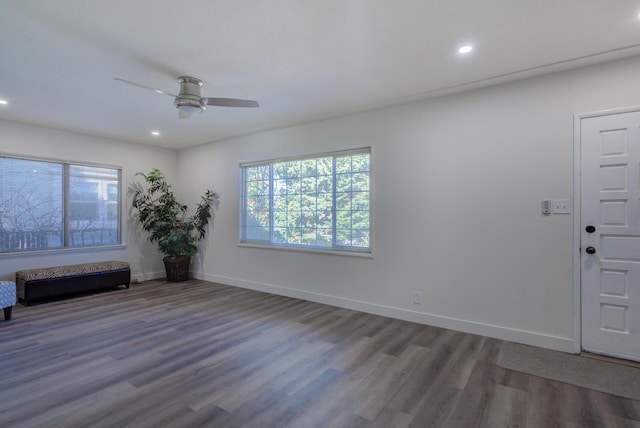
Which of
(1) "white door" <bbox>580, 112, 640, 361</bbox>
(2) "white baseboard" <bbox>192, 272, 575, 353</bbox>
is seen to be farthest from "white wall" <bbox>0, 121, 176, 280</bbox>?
(1) "white door" <bbox>580, 112, 640, 361</bbox>

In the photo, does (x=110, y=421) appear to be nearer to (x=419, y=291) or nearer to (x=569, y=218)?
(x=419, y=291)

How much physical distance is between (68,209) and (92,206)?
13.6 inches

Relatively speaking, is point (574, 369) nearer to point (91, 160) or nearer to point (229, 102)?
point (229, 102)

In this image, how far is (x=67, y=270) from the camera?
4.63m

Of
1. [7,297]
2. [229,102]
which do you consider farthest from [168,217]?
[229,102]

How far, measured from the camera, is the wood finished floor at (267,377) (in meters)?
1.96

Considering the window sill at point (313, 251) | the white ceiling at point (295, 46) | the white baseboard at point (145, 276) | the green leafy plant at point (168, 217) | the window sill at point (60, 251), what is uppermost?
the white ceiling at point (295, 46)

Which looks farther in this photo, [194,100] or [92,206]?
[92,206]

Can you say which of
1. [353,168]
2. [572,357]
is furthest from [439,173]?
[572,357]

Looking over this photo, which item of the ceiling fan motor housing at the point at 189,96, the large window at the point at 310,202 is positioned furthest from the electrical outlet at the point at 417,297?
the ceiling fan motor housing at the point at 189,96

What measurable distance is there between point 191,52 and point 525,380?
12.0 ft

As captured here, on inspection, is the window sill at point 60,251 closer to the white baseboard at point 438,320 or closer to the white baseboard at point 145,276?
the white baseboard at point 145,276

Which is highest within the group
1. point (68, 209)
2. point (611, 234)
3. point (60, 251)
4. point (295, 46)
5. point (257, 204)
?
point (295, 46)

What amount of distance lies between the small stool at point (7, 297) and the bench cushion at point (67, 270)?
695mm
